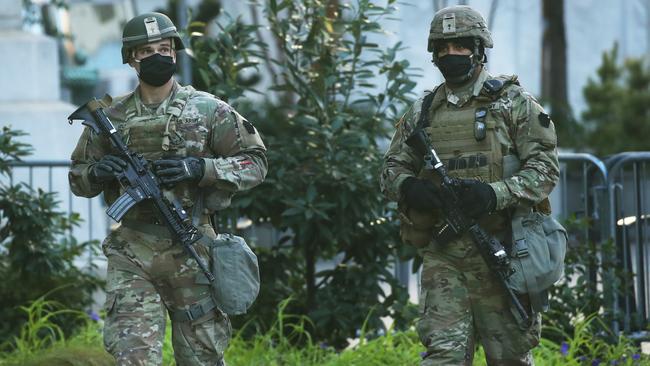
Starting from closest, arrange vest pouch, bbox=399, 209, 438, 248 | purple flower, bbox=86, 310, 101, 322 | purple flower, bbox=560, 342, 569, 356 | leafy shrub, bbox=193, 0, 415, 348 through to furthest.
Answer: vest pouch, bbox=399, 209, 438, 248 → purple flower, bbox=560, 342, 569, 356 → leafy shrub, bbox=193, 0, 415, 348 → purple flower, bbox=86, 310, 101, 322

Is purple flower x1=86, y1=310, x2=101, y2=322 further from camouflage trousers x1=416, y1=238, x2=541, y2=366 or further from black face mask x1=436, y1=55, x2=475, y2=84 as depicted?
black face mask x1=436, y1=55, x2=475, y2=84

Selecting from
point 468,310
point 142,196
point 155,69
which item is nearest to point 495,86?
point 468,310

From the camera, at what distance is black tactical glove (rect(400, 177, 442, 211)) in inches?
223

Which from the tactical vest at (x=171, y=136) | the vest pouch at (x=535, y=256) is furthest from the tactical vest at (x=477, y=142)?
the tactical vest at (x=171, y=136)

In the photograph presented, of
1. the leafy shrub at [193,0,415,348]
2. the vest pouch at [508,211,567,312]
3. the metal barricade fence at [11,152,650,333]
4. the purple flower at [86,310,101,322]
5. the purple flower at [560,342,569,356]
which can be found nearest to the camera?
the vest pouch at [508,211,567,312]

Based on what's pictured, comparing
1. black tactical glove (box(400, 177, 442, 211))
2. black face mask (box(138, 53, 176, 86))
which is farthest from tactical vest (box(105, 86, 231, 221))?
black tactical glove (box(400, 177, 442, 211))

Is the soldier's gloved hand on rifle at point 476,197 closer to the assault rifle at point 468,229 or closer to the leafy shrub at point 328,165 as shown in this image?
the assault rifle at point 468,229

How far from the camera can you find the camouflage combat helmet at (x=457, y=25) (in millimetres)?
5715

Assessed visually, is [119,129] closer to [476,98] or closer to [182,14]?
[476,98]

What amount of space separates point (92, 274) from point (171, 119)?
341 cm

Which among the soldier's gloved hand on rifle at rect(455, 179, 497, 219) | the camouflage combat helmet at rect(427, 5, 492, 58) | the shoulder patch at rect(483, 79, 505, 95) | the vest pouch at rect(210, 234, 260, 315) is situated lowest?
the vest pouch at rect(210, 234, 260, 315)

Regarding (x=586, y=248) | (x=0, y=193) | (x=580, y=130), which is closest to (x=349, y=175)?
(x=586, y=248)

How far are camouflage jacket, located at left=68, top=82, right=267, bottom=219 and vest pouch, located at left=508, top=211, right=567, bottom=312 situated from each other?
1081mm

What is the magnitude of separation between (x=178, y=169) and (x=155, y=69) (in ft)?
1.48
